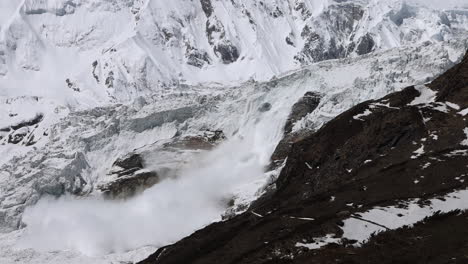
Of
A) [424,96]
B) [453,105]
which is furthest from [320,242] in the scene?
[424,96]

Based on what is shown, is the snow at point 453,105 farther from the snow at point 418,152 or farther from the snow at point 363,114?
the snow at point 363,114

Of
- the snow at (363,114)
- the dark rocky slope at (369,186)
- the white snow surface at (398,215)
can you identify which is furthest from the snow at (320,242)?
the snow at (363,114)

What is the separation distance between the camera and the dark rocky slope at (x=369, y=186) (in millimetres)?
48594

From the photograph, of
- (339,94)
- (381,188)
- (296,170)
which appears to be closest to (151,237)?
(339,94)

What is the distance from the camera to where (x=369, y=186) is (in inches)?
2638

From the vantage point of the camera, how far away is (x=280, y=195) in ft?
307

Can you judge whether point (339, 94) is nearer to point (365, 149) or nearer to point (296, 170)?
point (296, 170)

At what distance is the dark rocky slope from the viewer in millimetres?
48594

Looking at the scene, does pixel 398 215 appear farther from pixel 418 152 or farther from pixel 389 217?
pixel 418 152

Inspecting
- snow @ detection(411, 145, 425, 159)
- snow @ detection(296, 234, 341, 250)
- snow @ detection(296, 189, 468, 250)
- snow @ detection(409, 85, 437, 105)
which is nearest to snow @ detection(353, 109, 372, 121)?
snow @ detection(409, 85, 437, 105)

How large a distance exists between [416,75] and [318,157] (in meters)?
103

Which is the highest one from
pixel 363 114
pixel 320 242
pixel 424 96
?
pixel 320 242

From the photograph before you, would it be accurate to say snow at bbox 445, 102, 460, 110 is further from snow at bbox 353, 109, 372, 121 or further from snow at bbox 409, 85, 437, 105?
snow at bbox 353, 109, 372, 121

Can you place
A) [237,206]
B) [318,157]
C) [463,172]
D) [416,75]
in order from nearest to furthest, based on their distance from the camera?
[463,172], [318,157], [237,206], [416,75]
